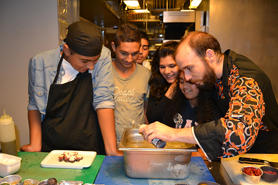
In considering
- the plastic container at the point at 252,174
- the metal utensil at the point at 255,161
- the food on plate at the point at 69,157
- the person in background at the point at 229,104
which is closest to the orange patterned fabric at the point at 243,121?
the person in background at the point at 229,104

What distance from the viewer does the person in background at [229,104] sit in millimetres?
851

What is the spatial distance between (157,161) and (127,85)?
0.82 m

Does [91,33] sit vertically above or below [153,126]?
above

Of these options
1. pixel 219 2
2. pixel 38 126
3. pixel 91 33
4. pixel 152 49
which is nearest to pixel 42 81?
pixel 38 126

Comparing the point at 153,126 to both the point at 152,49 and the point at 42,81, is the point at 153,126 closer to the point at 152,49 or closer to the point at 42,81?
the point at 42,81

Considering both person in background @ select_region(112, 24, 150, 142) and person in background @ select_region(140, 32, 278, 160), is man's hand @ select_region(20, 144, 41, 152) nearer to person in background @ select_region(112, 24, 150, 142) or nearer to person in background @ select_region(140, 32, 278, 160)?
person in background @ select_region(112, 24, 150, 142)

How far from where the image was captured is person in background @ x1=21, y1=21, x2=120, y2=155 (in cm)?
130

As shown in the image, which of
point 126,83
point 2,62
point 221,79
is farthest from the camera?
point 2,62

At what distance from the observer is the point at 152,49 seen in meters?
4.77

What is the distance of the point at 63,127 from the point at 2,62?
4.78ft

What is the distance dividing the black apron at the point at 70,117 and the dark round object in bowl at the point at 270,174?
3.08 feet

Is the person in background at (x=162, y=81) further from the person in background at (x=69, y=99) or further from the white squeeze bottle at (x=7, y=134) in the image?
the white squeeze bottle at (x=7, y=134)

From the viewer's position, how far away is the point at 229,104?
0.94 meters

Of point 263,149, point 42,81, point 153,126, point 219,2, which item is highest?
point 219,2
